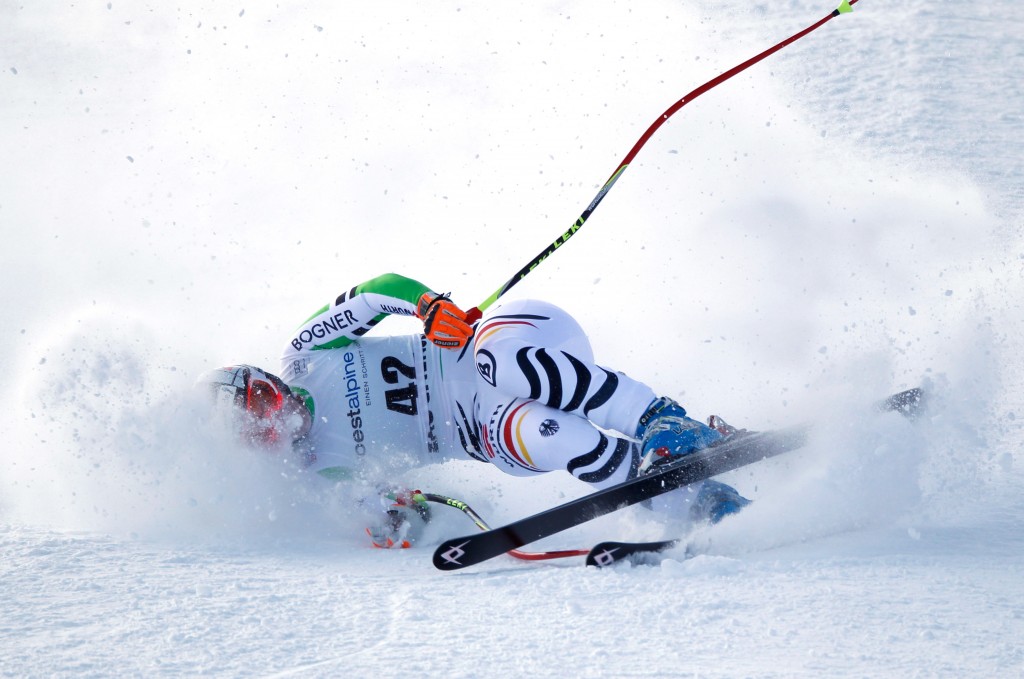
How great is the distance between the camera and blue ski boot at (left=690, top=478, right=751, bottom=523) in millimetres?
2701

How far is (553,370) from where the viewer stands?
2936mm

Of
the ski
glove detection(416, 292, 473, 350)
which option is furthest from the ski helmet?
the ski

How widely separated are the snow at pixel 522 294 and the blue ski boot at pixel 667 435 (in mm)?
184

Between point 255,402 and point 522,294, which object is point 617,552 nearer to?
point 255,402

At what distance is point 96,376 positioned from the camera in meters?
3.33

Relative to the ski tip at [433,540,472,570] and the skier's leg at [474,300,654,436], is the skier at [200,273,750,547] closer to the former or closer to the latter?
the skier's leg at [474,300,654,436]

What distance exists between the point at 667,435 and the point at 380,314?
109cm

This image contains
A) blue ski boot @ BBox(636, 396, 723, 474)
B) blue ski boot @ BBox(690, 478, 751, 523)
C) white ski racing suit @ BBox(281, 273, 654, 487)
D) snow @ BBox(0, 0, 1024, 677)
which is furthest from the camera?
white ski racing suit @ BBox(281, 273, 654, 487)

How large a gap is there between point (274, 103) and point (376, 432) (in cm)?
495

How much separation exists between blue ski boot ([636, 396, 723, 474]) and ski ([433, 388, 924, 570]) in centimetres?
7

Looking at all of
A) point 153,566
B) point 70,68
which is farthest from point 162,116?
point 153,566

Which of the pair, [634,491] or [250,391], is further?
[250,391]

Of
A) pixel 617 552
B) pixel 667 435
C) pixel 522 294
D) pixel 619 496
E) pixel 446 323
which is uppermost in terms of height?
pixel 522 294

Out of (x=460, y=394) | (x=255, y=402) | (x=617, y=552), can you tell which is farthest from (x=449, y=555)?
(x=255, y=402)
